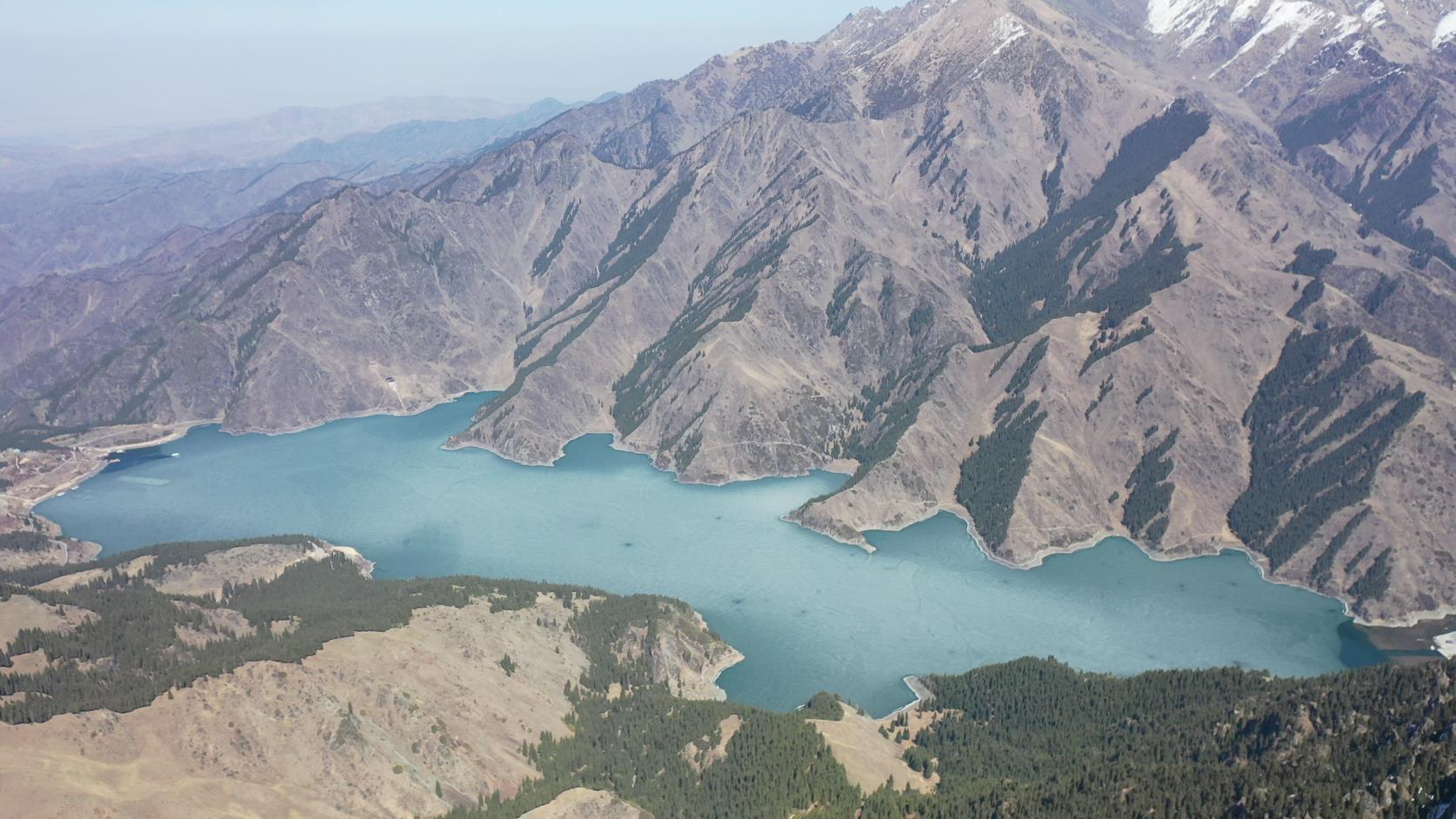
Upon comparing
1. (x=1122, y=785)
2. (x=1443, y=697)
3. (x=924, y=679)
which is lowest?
(x=924, y=679)

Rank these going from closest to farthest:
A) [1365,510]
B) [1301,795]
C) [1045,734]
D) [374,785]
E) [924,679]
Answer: [1301,795]
[374,785]
[1045,734]
[924,679]
[1365,510]

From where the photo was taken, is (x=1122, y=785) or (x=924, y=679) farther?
(x=924, y=679)

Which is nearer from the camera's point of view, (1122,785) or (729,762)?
(1122,785)

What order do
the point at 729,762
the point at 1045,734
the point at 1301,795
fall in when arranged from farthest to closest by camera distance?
the point at 1045,734
the point at 729,762
the point at 1301,795

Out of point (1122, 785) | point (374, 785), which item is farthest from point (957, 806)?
point (374, 785)

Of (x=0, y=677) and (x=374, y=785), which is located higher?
(x=0, y=677)

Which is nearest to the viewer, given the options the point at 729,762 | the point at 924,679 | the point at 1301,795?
the point at 1301,795

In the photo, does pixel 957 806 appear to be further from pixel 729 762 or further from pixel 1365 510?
pixel 1365 510

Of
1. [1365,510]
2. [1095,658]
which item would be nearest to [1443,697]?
[1095,658]

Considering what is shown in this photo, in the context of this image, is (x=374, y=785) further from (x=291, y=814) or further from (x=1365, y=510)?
(x=1365, y=510)
